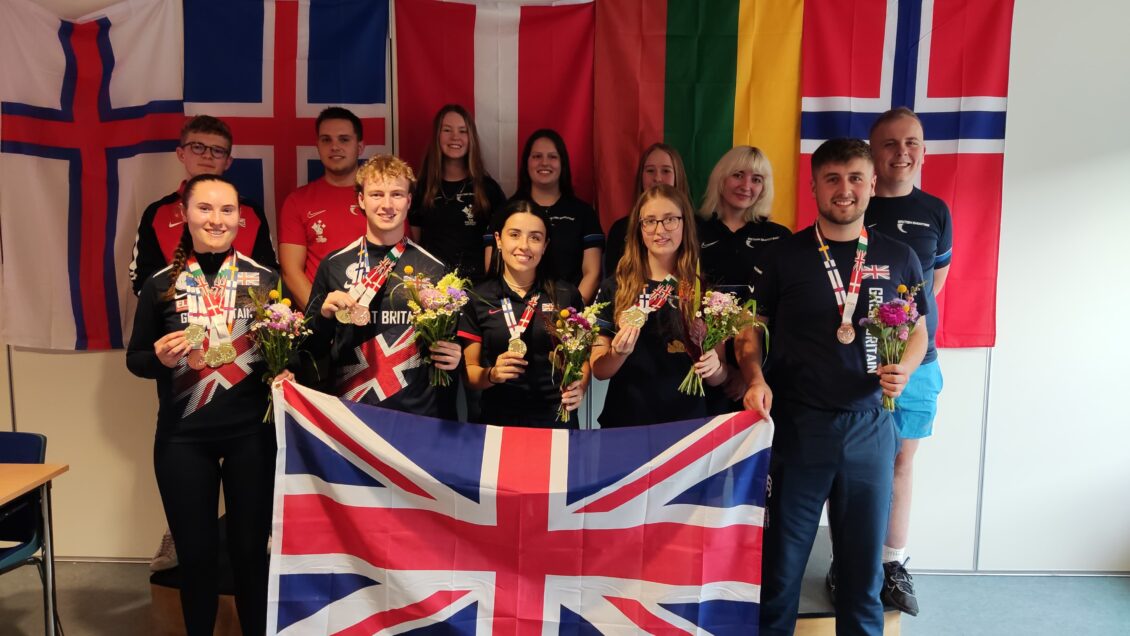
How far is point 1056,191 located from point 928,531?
195cm

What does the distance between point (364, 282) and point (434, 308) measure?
0.33 metres

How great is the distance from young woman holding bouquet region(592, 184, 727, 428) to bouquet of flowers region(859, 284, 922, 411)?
0.56m

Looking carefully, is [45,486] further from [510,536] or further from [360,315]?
[510,536]

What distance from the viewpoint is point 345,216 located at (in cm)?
368

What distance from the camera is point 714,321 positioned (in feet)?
9.04

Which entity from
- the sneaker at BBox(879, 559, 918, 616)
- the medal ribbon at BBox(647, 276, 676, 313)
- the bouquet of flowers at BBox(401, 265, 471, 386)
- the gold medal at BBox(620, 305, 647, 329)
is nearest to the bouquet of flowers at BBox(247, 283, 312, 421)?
the bouquet of flowers at BBox(401, 265, 471, 386)

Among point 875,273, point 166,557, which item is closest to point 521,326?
point 875,273

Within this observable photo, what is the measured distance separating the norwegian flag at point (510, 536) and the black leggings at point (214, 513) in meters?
0.24

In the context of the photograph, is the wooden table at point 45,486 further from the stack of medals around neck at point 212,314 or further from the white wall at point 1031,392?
the white wall at point 1031,392

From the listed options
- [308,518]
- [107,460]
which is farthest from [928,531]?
[107,460]

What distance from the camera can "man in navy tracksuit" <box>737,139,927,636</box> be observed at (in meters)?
2.80

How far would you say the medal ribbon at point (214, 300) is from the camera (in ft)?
9.20

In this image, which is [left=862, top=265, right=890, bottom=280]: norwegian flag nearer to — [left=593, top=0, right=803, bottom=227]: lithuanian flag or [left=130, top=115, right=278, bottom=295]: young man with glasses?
[left=593, top=0, right=803, bottom=227]: lithuanian flag

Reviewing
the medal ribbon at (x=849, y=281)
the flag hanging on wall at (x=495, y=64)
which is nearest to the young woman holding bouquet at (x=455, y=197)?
the flag hanging on wall at (x=495, y=64)
